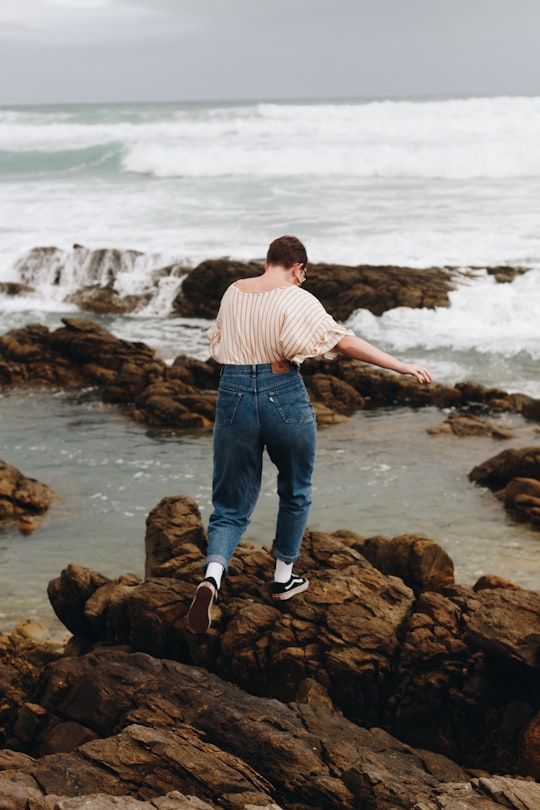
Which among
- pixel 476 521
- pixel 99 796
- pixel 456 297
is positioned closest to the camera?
pixel 99 796

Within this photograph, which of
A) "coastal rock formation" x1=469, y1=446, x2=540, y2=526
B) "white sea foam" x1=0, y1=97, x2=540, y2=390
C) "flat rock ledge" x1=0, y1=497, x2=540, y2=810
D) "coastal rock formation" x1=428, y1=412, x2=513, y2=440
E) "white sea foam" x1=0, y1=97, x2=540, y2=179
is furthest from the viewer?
"white sea foam" x1=0, y1=97, x2=540, y2=179

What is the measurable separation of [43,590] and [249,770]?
4.53 metres

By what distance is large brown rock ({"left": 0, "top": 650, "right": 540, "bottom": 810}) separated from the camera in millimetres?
3748

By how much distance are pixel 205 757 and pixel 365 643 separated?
62.7 inches

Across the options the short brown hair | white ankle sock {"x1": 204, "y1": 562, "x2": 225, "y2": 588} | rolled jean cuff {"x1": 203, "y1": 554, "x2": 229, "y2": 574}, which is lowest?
white ankle sock {"x1": 204, "y1": 562, "x2": 225, "y2": 588}

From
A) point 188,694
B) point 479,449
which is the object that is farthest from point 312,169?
point 188,694

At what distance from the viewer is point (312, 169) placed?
47.4m

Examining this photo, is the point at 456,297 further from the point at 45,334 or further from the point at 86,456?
the point at 86,456

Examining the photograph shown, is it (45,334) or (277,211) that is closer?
(45,334)

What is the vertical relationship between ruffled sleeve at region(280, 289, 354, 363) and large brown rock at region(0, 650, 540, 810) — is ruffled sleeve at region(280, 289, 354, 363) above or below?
above

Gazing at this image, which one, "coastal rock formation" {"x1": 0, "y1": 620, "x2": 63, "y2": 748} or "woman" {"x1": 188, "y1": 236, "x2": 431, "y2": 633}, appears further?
"coastal rock formation" {"x1": 0, "y1": 620, "x2": 63, "y2": 748}

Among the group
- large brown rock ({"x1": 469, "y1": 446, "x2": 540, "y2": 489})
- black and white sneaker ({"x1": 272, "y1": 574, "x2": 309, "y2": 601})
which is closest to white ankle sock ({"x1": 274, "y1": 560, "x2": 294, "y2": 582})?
black and white sneaker ({"x1": 272, "y1": 574, "x2": 309, "y2": 601})

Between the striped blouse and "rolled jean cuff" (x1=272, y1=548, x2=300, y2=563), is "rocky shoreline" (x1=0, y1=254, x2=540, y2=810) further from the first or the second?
the striped blouse

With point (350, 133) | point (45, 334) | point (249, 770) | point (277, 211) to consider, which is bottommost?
point (249, 770)
